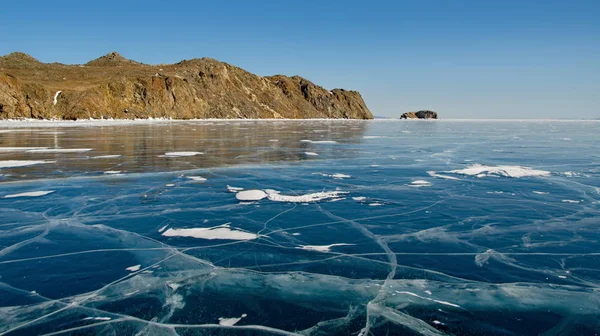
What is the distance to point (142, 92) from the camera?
7675cm

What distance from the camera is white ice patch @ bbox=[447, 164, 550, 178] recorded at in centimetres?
1200

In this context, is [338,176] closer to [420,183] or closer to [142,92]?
[420,183]

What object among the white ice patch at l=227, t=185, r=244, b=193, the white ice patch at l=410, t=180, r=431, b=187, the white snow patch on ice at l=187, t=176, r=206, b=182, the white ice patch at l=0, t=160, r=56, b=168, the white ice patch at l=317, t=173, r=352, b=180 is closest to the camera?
the white ice patch at l=227, t=185, r=244, b=193

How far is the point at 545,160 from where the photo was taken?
1575 cm

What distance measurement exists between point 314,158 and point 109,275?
12.0 metres

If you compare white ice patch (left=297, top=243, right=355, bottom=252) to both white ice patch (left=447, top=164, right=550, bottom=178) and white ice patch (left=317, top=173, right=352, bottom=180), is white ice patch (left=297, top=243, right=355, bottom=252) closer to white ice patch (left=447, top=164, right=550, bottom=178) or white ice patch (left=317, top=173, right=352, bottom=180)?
white ice patch (left=317, top=173, right=352, bottom=180)

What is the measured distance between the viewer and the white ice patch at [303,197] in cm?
852

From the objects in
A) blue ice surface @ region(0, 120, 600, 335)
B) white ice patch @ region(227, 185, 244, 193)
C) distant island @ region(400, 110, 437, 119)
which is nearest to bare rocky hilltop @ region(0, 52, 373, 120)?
distant island @ region(400, 110, 437, 119)

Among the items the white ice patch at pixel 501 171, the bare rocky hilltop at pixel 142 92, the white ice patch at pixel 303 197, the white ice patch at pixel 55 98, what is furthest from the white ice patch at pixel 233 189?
the white ice patch at pixel 55 98

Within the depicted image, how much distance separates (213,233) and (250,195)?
2.81 m

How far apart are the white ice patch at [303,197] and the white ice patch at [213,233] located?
2.29m

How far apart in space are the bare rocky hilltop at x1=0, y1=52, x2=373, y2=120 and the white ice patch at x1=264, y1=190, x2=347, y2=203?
2292 inches

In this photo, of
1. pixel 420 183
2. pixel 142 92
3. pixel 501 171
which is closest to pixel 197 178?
pixel 420 183

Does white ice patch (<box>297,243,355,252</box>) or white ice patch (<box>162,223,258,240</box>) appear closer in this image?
white ice patch (<box>297,243,355,252</box>)
